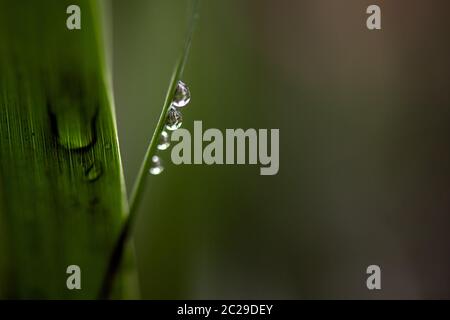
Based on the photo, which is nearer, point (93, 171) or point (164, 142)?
point (93, 171)

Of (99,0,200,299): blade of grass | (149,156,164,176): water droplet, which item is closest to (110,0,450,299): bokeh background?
(149,156,164,176): water droplet

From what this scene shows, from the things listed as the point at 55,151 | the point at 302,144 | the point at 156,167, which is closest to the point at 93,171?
the point at 55,151

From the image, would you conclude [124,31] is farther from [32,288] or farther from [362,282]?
[362,282]

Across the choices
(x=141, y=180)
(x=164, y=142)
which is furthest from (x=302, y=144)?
(x=141, y=180)

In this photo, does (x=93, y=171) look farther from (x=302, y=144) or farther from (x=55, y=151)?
(x=302, y=144)

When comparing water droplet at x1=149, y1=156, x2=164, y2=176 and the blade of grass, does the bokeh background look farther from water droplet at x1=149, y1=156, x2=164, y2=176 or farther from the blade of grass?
the blade of grass
